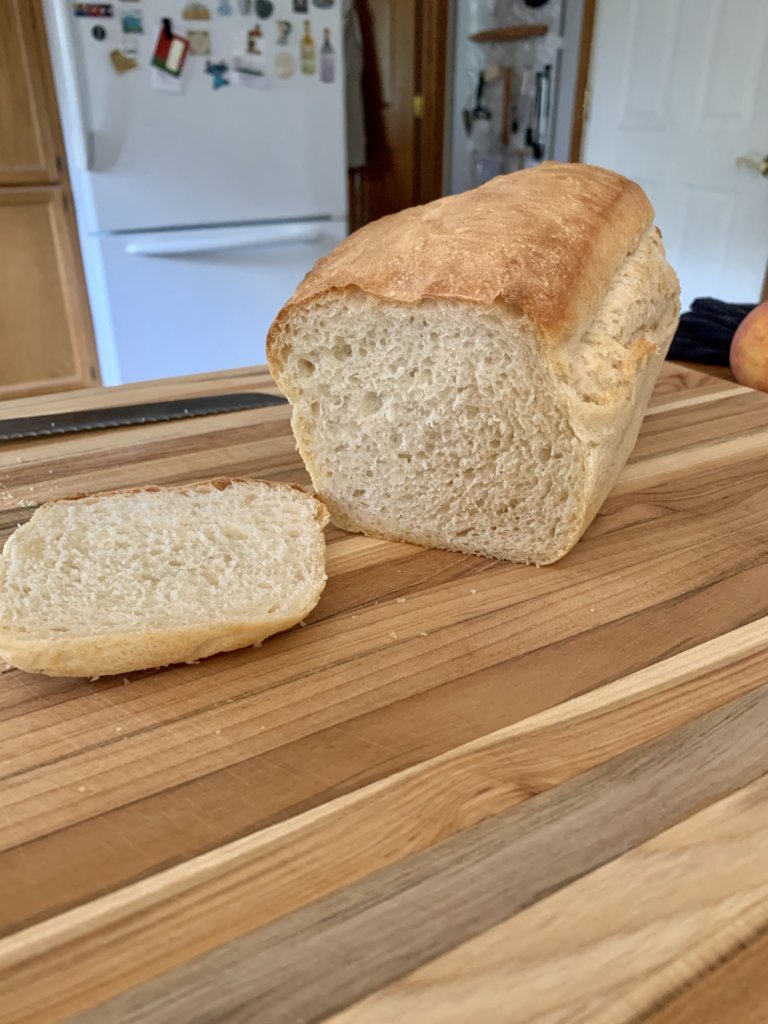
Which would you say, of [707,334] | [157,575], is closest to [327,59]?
[707,334]

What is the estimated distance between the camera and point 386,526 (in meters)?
1.42

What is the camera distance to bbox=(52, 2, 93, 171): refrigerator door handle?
304cm

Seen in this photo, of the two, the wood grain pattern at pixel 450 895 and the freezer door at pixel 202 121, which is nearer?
the wood grain pattern at pixel 450 895

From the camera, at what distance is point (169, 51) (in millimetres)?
3240

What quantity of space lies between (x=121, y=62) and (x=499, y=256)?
2708mm

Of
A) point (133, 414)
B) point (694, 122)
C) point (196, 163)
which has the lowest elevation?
point (133, 414)

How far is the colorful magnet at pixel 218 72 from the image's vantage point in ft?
11.0

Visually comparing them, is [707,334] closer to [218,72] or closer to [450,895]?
[450,895]

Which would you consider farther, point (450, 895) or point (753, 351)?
point (753, 351)

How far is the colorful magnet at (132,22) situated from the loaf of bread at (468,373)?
92.5 inches

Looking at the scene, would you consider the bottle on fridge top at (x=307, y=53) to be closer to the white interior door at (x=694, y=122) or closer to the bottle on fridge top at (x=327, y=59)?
the bottle on fridge top at (x=327, y=59)

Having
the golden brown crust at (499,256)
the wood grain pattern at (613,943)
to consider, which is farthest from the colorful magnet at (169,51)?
the wood grain pattern at (613,943)

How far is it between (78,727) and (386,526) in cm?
63

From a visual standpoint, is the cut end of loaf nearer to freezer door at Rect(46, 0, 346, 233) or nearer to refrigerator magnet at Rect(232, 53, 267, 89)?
freezer door at Rect(46, 0, 346, 233)
